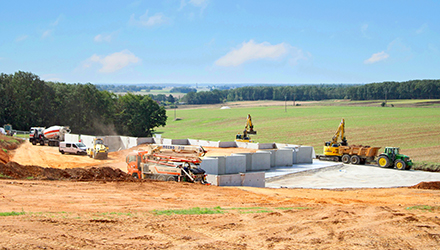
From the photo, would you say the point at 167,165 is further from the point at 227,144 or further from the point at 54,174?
the point at 227,144

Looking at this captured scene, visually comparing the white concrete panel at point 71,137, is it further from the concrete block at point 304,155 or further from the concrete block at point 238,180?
the concrete block at point 238,180

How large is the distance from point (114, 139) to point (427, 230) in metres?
42.5

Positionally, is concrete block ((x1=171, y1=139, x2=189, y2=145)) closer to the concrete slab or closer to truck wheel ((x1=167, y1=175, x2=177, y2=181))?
the concrete slab

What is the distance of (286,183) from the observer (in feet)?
98.2

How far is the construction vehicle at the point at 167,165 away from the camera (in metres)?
22.5

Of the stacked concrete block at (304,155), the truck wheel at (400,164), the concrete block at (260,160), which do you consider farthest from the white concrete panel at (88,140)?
the truck wheel at (400,164)

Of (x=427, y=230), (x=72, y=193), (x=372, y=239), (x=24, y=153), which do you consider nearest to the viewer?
(x=372, y=239)

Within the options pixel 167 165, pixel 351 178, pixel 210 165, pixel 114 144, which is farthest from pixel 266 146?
pixel 167 165

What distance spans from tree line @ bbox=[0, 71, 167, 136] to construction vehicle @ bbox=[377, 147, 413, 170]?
56.0 meters

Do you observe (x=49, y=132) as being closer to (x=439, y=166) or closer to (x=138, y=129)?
(x=138, y=129)

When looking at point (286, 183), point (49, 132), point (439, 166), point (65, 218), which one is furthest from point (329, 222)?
point (49, 132)

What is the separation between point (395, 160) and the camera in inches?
1431

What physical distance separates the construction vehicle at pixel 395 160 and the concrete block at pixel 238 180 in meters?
15.2

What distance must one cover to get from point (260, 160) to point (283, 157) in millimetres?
3482
